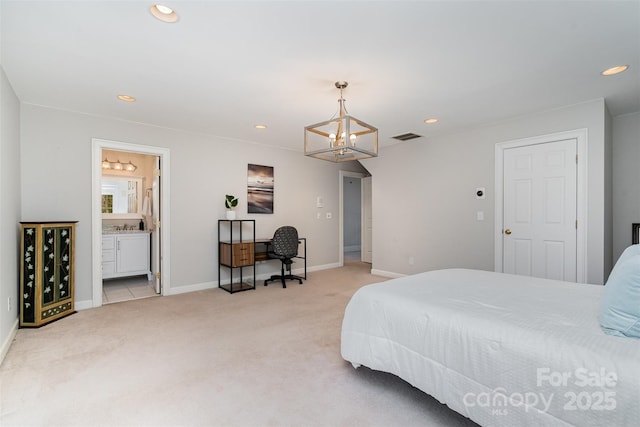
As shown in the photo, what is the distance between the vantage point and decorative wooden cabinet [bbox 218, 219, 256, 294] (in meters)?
4.55

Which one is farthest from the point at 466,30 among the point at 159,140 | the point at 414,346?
the point at 159,140

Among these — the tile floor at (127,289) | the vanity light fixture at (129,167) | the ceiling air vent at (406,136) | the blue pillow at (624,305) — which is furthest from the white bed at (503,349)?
the vanity light fixture at (129,167)

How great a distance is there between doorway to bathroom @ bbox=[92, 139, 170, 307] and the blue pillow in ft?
14.9

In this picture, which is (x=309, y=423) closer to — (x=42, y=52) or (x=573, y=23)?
(x=573, y=23)

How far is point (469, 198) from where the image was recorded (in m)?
4.48

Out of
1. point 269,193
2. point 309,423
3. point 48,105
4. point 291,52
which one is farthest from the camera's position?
point 269,193

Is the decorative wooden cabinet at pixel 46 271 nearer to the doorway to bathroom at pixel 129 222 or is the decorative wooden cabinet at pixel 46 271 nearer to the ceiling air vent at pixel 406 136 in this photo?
the doorway to bathroom at pixel 129 222

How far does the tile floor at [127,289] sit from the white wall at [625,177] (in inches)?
240

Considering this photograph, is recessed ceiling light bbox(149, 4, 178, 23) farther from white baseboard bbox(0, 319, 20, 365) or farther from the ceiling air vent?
the ceiling air vent

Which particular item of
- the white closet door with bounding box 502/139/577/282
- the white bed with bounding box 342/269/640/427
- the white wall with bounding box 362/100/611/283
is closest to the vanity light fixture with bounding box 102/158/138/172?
the white wall with bounding box 362/100/611/283

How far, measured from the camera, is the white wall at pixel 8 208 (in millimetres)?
2539

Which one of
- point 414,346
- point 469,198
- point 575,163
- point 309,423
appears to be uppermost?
point 575,163

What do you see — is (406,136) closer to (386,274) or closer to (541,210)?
(541,210)

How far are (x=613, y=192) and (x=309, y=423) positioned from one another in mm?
4481
